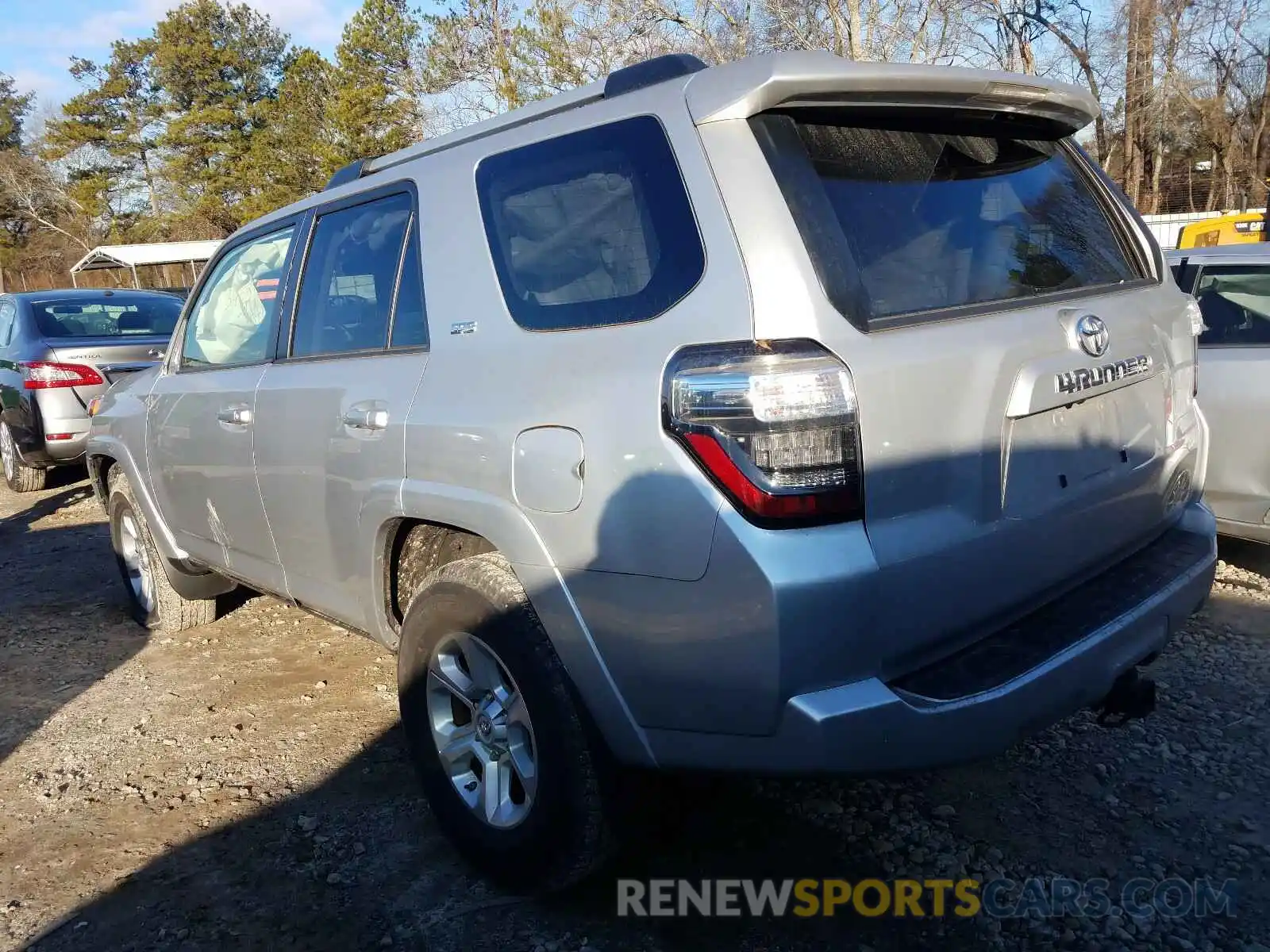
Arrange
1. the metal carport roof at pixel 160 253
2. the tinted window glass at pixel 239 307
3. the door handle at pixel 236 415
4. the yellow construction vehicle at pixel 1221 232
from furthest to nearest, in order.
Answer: the metal carport roof at pixel 160 253 < the yellow construction vehicle at pixel 1221 232 < the tinted window glass at pixel 239 307 < the door handle at pixel 236 415

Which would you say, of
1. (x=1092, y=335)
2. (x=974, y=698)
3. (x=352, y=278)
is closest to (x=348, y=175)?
(x=352, y=278)

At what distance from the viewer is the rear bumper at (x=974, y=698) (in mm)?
1879

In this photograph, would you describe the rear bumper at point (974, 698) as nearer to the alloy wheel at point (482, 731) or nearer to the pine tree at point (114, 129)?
the alloy wheel at point (482, 731)

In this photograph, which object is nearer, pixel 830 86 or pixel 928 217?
pixel 830 86

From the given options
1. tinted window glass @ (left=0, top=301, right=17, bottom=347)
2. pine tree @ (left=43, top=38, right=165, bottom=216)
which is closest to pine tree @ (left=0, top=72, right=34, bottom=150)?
pine tree @ (left=43, top=38, right=165, bottom=216)

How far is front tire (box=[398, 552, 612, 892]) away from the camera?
2.26 m

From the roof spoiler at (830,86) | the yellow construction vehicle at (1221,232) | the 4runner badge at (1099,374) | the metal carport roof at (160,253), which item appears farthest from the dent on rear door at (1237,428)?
the metal carport roof at (160,253)

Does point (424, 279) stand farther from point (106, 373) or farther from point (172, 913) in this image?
point (106, 373)

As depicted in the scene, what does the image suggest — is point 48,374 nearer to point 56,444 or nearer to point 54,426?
point 54,426

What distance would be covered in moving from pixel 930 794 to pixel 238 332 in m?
3.03

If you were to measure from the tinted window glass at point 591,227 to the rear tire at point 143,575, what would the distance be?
2.94m

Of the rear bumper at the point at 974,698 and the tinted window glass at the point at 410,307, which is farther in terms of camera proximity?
the tinted window glass at the point at 410,307

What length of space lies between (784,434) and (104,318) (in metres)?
8.25

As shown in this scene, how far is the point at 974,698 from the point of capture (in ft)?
6.43
